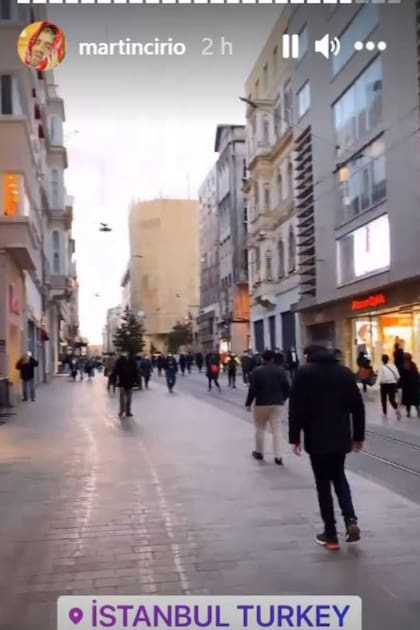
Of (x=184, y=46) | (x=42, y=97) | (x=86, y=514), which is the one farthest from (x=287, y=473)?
(x=42, y=97)

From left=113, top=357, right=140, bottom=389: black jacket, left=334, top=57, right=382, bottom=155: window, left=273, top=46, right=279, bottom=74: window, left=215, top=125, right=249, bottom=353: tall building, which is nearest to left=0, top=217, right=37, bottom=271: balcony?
left=113, top=357, right=140, bottom=389: black jacket

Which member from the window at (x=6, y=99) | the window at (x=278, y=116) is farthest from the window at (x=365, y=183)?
the window at (x=6, y=99)

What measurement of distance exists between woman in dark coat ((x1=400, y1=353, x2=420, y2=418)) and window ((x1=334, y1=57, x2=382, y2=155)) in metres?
4.35

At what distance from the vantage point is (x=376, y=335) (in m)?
20.2

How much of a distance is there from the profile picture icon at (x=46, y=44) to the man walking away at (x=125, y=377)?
12291 millimetres

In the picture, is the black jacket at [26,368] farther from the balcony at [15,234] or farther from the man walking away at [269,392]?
the man walking away at [269,392]

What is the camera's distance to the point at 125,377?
620 inches

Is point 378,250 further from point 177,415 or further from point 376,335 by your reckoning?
point 177,415

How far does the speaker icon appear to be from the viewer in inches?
138

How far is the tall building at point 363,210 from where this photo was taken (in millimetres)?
12766

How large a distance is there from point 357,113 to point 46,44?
13301mm

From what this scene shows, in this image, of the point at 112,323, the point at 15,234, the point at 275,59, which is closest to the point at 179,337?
the point at 112,323

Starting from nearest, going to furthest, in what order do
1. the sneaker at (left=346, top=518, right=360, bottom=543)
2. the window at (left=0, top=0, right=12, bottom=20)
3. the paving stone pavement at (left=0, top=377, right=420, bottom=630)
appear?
the paving stone pavement at (left=0, top=377, right=420, bottom=630) < the sneaker at (left=346, top=518, right=360, bottom=543) < the window at (left=0, top=0, right=12, bottom=20)

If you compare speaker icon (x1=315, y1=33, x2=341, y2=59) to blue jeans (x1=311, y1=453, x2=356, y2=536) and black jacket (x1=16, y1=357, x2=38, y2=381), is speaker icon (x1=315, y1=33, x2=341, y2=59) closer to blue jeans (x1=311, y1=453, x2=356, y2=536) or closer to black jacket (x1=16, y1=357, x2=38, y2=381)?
blue jeans (x1=311, y1=453, x2=356, y2=536)
